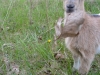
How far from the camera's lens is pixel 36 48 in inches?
129

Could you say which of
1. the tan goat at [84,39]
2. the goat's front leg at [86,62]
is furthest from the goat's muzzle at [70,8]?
the goat's front leg at [86,62]

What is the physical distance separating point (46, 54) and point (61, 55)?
0.83 feet

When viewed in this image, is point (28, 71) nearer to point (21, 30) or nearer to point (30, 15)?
point (21, 30)

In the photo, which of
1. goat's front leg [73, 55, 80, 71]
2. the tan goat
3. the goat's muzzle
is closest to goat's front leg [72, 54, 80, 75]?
goat's front leg [73, 55, 80, 71]

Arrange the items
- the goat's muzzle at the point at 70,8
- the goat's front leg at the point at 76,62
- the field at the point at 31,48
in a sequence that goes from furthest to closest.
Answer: the goat's front leg at the point at 76,62 → the field at the point at 31,48 → the goat's muzzle at the point at 70,8

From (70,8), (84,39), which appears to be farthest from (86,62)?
(70,8)

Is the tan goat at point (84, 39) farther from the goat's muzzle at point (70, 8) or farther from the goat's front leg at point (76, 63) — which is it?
the goat's front leg at point (76, 63)

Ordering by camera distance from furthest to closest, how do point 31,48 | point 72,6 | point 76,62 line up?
point 31,48 → point 76,62 → point 72,6

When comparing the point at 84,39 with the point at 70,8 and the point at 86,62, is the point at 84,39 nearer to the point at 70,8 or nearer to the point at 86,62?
the point at 86,62

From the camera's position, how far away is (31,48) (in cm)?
338

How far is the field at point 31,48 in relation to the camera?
3.03 m

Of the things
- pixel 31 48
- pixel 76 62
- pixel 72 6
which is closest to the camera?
pixel 72 6

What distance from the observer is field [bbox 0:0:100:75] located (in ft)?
9.95

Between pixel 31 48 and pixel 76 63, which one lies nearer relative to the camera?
pixel 76 63
